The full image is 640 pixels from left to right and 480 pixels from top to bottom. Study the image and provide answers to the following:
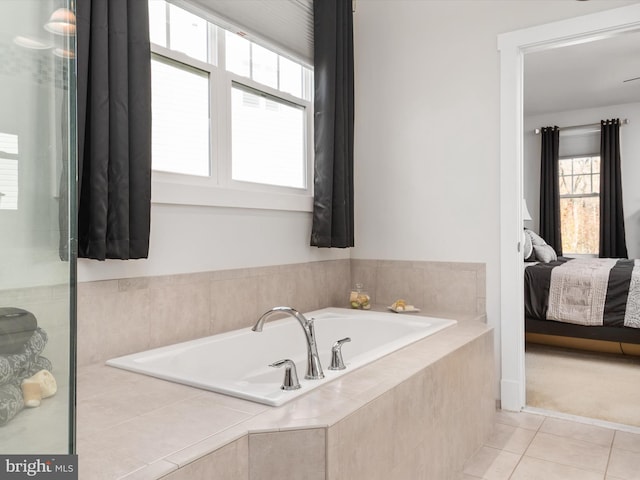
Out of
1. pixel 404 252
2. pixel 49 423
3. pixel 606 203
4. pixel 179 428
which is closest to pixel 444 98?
pixel 404 252

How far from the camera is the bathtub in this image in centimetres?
164

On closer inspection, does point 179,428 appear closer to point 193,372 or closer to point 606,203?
point 193,372

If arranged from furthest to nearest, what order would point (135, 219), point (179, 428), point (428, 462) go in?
point (135, 219), point (428, 462), point (179, 428)

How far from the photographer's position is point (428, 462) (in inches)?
74.2

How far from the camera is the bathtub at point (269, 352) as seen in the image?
1.64 m

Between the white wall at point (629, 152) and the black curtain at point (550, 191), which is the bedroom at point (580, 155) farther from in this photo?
the black curtain at point (550, 191)

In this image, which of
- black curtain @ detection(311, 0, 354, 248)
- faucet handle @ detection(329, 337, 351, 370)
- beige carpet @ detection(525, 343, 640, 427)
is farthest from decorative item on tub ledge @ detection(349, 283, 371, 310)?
faucet handle @ detection(329, 337, 351, 370)

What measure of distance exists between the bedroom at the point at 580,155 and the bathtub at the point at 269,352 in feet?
3.43

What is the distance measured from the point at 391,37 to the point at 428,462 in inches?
103

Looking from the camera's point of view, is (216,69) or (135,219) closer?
(135,219)

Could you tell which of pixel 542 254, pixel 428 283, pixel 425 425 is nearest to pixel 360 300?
pixel 428 283

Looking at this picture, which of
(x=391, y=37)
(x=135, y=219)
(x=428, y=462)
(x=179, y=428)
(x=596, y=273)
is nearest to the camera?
(x=179, y=428)

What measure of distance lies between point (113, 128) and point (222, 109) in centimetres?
79

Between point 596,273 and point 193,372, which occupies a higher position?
point 596,273
